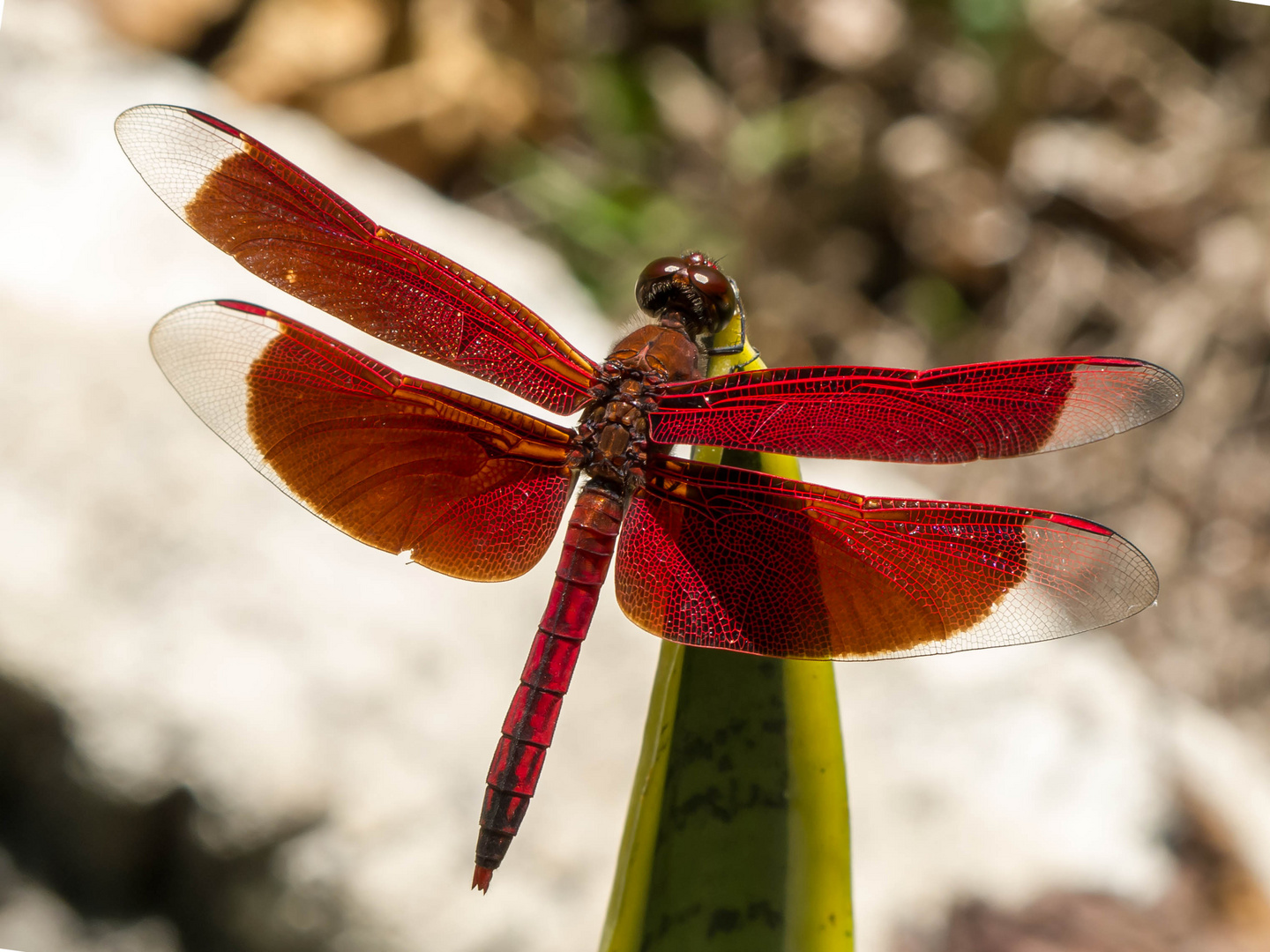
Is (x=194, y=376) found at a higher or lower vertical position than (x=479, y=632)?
lower

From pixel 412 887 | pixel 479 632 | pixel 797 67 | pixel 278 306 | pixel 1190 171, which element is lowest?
pixel 412 887

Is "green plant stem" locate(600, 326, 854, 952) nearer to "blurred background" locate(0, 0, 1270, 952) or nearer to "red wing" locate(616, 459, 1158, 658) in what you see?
"red wing" locate(616, 459, 1158, 658)

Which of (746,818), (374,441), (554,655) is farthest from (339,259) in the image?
(746,818)

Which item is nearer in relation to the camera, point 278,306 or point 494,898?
point 494,898

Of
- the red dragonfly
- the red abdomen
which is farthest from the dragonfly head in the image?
the red abdomen

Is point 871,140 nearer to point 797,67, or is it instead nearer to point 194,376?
point 797,67

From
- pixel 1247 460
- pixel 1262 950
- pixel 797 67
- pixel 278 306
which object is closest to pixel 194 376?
pixel 278 306

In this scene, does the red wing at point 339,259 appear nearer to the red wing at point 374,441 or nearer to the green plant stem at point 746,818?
the red wing at point 374,441
